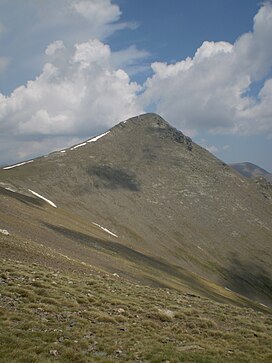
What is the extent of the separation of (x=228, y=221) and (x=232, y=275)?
166ft

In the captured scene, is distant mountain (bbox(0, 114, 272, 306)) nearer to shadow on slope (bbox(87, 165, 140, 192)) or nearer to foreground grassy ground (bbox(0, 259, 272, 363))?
shadow on slope (bbox(87, 165, 140, 192))

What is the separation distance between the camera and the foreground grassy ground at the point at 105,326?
16.4 metres

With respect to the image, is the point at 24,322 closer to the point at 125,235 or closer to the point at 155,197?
Result: the point at 125,235

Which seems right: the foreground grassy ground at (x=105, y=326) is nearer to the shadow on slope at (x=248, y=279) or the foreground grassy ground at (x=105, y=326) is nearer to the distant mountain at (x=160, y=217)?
the distant mountain at (x=160, y=217)

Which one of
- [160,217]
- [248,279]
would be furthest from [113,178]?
[248,279]

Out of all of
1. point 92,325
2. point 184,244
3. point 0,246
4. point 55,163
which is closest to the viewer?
point 92,325

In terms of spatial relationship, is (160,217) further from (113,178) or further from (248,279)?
(248,279)

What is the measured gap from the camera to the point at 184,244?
14862cm

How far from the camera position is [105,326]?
20375 millimetres

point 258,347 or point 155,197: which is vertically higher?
point 155,197

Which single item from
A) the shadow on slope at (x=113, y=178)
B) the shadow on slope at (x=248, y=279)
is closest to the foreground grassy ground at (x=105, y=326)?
the shadow on slope at (x=248, y=279)

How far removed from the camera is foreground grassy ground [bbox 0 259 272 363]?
1636 centimetres

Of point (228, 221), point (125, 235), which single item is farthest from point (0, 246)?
point (228, 221)

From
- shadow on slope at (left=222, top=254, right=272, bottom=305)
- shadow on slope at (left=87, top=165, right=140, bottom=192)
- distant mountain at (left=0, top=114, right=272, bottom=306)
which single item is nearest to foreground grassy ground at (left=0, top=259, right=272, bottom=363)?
distant mountain at (left=0, top=114, right=272, bottom=306)
